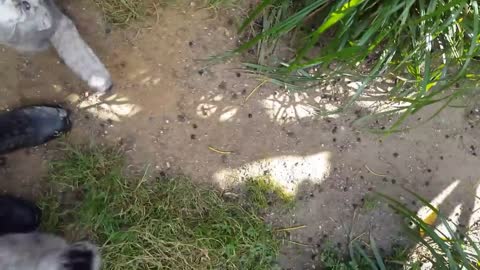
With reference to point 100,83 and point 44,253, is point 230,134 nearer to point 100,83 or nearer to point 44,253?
point 100,83

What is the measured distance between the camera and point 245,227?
233 centimetres

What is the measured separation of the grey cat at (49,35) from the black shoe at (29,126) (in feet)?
0.56

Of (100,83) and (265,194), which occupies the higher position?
(100,83)

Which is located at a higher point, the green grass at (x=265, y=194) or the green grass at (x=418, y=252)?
the green grass at (x=265, y=194)

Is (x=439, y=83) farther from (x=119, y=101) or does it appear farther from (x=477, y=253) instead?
(x=119, y=101)

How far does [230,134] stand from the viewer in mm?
2357

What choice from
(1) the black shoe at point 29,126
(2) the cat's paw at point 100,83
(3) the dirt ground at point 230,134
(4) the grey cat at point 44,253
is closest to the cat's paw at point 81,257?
(4) the grey cat at point 44,253

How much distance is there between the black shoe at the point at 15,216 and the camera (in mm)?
2088

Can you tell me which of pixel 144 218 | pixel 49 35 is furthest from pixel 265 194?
pixel 49 35

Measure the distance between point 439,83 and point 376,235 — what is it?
66 cm

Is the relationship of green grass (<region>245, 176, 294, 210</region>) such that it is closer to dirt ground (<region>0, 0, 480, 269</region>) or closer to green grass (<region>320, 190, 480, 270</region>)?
dirt ground (<region>0, 0, 480, 269</region>)

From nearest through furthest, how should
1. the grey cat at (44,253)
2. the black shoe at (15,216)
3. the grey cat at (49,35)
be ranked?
the grey cat at (49,35)
the grey cat at (44,253)
the black shoe at (15,216)

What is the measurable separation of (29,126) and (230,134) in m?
0.74

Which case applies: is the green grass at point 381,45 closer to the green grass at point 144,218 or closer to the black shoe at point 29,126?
the green grass at point 144,218
